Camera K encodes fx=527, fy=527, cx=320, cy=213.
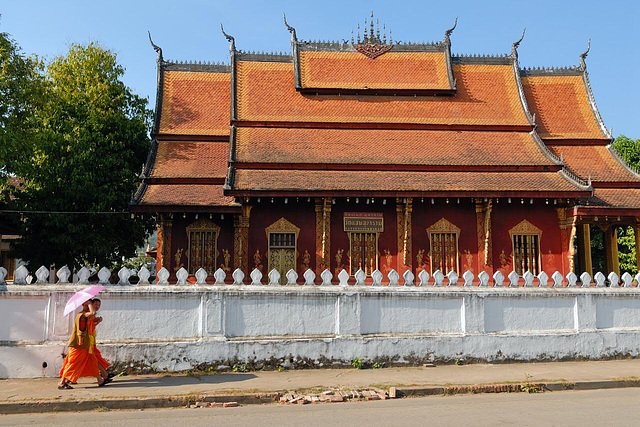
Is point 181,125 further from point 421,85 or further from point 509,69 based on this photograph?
point 509,69

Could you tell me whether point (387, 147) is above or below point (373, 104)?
below

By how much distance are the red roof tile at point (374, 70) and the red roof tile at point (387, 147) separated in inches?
89.9

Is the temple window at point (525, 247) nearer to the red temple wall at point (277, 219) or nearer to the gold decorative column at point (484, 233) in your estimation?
the gold decorative column at point (484, 233)

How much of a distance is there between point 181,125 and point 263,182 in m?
5.08

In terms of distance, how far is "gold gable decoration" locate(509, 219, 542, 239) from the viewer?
1641 cm

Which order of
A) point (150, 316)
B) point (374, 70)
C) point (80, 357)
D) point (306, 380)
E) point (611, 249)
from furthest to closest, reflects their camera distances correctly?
point (374, 70) < point (611, 249) < point (150, 316) < point (306, 380) < point (80, 357)

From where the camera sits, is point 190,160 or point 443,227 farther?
point 190,160

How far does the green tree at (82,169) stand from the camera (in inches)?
719

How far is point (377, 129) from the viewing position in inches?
728

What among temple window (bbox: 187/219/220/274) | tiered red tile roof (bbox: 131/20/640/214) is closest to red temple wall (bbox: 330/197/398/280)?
tiered red tile roof (bbox: 131/20/640/214)

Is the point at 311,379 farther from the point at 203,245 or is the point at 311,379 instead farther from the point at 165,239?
the point at 165,239

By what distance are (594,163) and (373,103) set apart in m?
7.94

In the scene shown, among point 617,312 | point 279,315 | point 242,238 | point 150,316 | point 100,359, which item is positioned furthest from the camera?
point 242,238

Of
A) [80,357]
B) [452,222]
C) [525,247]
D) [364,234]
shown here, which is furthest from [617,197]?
[80,357]
